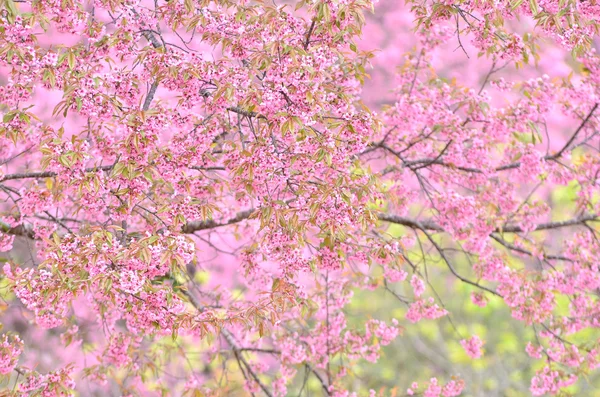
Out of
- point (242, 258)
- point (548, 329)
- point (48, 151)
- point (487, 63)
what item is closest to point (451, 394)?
point (548, 329)

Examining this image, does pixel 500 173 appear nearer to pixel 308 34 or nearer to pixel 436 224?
pixel 436 224

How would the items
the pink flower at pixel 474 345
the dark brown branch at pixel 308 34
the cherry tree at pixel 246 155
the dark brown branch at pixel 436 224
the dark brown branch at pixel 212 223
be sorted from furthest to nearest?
1. the pink flower at pixel 474 345
2. the dark brown branch at pixel 436 224
3. the dark brown branch at pixel 212 223
4. the dark brown branch at pixel 308 34
5. the cherry tree at pixel 246 155

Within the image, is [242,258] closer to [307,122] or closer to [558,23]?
[307,122]

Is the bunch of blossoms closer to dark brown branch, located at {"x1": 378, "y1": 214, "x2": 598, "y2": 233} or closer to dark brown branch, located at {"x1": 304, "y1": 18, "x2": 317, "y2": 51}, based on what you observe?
dark brown branch, located at {"x1": 378, "y1": 214, "x2": 598, "y2": 233}

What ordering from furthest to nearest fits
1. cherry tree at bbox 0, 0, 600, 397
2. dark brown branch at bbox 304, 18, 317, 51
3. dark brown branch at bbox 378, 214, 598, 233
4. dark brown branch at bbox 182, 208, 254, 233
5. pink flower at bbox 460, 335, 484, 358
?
pink flower at bbox 460, 335, 484, 358
dark brown branch at bbox 378, 214, 598, 233
dark brown branch at bbox 182, 208, 254, 233
dark brown branch at bbox 304, 18, 317, 51
cherry tree at bbox 0, 0, 600, 397

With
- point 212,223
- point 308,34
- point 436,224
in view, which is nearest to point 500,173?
point 436,224

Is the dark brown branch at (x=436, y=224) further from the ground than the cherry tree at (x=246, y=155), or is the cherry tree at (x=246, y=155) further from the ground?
the dark brown branch at (x=436, y=224)

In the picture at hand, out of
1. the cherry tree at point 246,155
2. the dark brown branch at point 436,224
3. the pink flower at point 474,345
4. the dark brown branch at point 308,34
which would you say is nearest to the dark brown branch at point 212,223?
the cherry tree at point 246,155

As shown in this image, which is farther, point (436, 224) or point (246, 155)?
point (436, 224)

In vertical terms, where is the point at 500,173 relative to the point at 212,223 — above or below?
above

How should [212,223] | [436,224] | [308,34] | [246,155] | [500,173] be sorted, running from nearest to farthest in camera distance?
[246,155]
[308,34]
[212,223]
[436,224]
[500,173]

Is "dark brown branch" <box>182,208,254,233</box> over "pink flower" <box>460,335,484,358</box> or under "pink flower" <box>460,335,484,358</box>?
over

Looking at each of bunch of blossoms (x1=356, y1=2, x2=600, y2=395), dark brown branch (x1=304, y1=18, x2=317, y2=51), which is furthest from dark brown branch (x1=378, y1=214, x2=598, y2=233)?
dark brown branch (x1=304, y1=18, x2=317, y2=51)

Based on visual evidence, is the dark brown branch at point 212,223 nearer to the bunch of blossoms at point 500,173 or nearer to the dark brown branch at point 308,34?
the bunch of blossoms at point 500,173
